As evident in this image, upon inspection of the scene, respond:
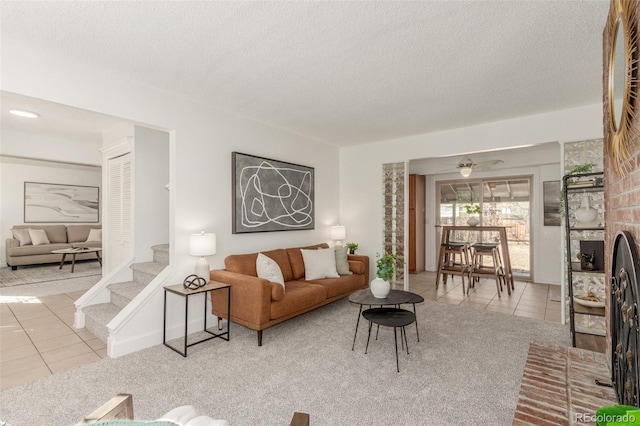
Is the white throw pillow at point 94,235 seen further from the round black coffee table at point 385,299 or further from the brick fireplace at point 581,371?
the brick fireplace at point 581,371

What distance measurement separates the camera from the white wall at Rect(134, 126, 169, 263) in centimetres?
416

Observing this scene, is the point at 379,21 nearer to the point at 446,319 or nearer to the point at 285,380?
the point at 285,380

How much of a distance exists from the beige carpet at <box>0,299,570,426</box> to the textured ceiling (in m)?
2.54

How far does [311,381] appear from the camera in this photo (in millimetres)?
2449

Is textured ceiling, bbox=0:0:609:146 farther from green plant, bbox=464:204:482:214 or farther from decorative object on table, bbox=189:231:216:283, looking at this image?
green plant, bbox=464:204:482:214

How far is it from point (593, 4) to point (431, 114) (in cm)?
202

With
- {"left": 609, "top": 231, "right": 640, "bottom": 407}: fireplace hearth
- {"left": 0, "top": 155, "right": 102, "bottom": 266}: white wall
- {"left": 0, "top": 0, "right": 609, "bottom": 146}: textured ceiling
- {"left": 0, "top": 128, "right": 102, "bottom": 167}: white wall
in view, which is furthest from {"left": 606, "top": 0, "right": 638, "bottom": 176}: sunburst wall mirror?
{"left": 0, "top": 155, "right": 102, "bottom": 266}: white wall

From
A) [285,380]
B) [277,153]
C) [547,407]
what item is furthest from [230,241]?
[547,407]

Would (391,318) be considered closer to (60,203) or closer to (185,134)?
(185,134)

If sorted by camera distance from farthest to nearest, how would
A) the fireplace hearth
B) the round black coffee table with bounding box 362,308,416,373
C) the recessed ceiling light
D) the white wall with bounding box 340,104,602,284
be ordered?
1. the recessed ceiling light
2. the white wall with bounding box 340,104,602,284
3. the round black coffee table with bounding box 362,308,416,373
4. the fireplace hearth

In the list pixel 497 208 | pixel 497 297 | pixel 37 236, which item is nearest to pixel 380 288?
pixel 497 297

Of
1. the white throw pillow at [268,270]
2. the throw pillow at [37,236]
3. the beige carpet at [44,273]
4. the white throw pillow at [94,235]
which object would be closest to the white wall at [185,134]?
the white throw pillow at [268,270]

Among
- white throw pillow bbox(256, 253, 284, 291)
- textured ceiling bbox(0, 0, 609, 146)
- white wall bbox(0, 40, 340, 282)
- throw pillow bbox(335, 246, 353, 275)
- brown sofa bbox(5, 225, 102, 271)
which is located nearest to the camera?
textured ceiling bbox(0, 0, 609, 146)

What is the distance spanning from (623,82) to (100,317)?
442cm
